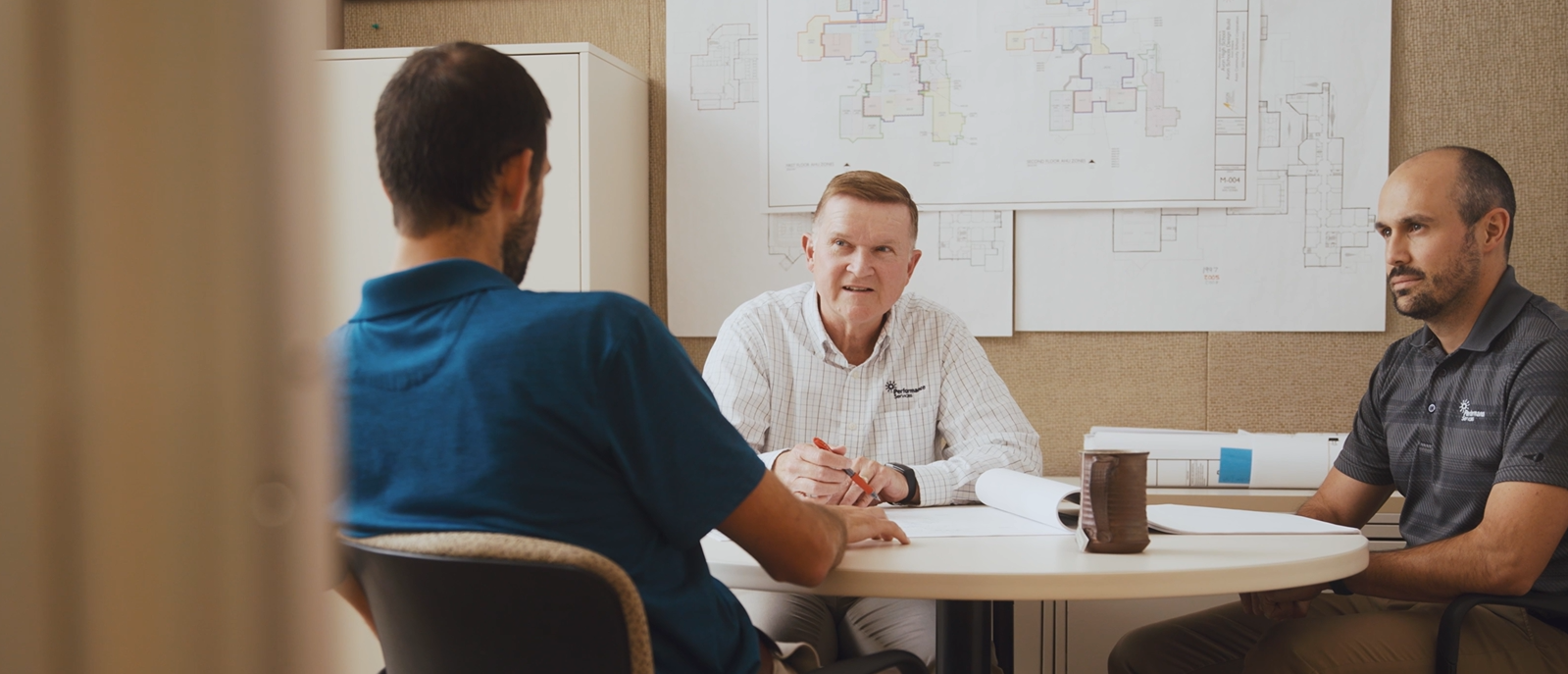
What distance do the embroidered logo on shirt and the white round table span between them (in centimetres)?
42

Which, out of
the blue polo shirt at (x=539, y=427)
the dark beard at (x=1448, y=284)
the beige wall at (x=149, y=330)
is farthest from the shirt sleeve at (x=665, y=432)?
the dark beard at (x=1448, y=284)

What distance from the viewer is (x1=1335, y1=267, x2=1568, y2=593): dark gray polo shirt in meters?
1.48

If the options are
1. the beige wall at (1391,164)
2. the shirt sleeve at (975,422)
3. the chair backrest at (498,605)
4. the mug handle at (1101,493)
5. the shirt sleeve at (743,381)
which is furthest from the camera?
the beige wall at (1391,164)

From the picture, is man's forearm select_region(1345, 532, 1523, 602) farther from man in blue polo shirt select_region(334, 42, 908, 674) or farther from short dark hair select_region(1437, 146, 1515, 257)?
man in blue polo shirt select_region(334, 42, 908, 674)

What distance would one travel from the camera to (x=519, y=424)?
34.6 inches

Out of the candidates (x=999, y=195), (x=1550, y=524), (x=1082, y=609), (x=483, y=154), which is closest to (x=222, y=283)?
(x=483, y=154)

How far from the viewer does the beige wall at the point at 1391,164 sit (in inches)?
102

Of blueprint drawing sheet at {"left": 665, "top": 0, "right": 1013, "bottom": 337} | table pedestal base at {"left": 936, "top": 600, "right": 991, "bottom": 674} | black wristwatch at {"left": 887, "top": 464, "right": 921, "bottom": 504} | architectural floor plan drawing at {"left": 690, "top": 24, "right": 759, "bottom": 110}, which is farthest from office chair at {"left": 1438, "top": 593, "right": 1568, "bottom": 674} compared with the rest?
architectural floor plan drawing at {"left": 690, "top": 24, "right": 759, "bottom": 110}

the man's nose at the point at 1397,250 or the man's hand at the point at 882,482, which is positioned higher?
the man's nose at the point at 1397,250

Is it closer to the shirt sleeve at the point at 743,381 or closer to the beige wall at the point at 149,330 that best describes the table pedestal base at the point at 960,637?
the shirt sleeve at the point at 743,381

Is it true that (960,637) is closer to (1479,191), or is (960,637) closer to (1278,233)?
(1479,191)

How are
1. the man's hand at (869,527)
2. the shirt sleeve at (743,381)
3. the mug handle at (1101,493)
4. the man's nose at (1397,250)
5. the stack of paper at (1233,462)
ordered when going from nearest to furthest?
1. the mug handle at (1101,493)
2. the man's hand at (869,527)
3. the man's nose at (1397,250)
4. the shirt sleeve at (743,381)
5. the stack of paper at (1233,462)

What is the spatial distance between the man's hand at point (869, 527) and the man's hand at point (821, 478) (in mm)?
240

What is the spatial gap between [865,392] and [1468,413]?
1025mm
